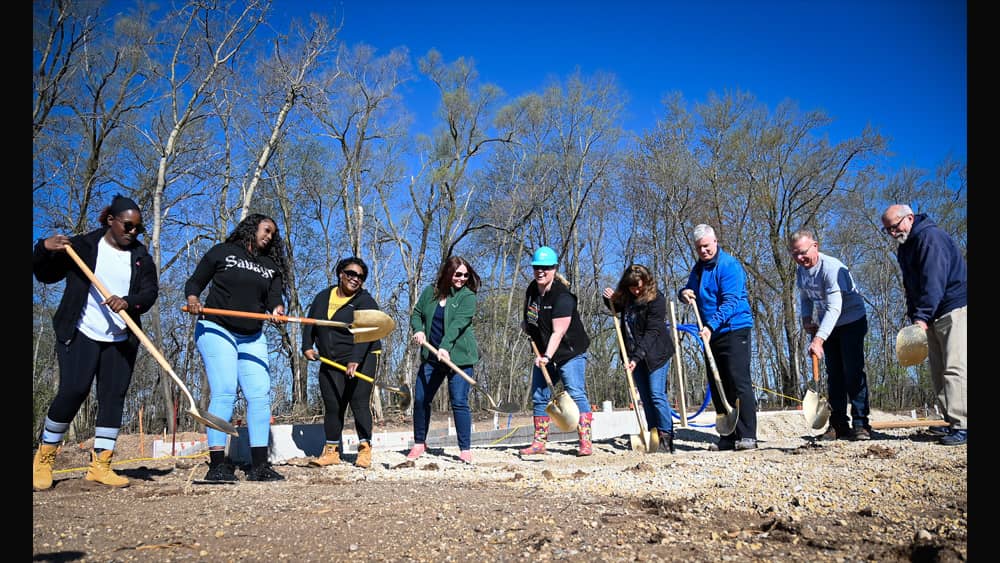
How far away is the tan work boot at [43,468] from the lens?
3975mm

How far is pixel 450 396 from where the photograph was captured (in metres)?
5.90

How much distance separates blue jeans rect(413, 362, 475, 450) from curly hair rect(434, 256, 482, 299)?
62 cm

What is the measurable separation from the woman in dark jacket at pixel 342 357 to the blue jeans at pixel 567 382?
1.45 meters

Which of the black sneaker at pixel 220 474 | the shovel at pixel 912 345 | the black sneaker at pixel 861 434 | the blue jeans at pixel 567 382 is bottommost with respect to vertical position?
the black sneaker at pixel 220 474

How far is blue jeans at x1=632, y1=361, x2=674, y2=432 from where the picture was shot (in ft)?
18.9

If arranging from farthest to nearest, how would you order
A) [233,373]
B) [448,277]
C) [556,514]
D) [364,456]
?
[448,277]
[364,456]
[233,373]
[556,514]

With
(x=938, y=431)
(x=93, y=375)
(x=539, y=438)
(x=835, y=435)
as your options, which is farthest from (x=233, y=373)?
(x=938, y=431)

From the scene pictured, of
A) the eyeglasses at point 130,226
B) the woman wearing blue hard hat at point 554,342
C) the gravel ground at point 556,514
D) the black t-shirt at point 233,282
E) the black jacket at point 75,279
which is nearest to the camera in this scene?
the gravel ground at point 556,514

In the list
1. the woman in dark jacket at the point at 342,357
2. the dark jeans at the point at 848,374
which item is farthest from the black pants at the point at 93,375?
the dark jeans at the point at 848,374

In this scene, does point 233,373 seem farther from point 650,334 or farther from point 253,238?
point 650,334

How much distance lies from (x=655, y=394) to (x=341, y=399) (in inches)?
101

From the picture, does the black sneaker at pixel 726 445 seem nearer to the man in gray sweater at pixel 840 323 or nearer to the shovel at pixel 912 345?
the man in gray sweater at pixel 840 323

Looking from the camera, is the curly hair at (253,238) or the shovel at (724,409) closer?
the curly hair at (253,238)

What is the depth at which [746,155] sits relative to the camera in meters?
20.8
